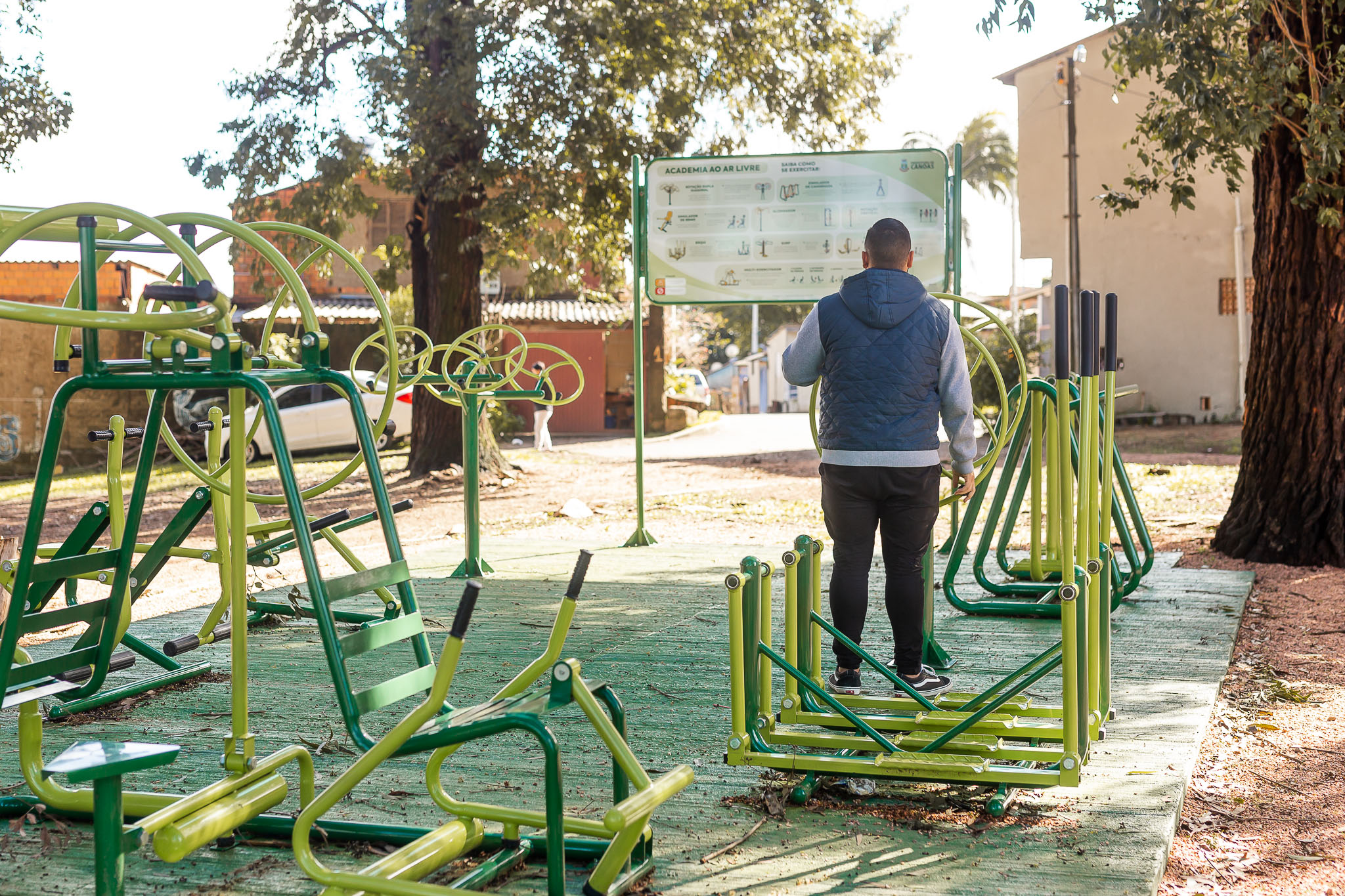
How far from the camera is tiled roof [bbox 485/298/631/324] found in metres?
26.2

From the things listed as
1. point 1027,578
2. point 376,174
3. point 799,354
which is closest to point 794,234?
point 1027,578

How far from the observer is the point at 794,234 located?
27.5 feet

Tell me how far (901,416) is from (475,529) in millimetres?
3978

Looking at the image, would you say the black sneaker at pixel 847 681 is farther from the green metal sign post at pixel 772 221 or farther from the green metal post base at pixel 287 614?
the green metal sign post at pixel 772 221

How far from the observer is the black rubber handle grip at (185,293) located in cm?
283

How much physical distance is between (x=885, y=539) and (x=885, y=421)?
40cm

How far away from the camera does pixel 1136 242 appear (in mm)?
22391

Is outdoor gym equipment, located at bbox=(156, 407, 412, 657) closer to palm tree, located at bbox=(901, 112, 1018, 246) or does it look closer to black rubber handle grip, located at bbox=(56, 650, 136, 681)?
black rubber handle grip, located at bbox=(56, 650, 136, 681)

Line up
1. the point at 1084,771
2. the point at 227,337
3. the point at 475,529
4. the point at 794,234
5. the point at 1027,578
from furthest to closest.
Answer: the point at 794,234 → the point at 475,529 → the point at 1027,578 → the point at 1084,771 → the point at 227,337

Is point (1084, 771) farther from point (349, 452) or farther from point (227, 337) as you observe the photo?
point (349, 452)

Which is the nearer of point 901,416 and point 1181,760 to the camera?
point 1181,760

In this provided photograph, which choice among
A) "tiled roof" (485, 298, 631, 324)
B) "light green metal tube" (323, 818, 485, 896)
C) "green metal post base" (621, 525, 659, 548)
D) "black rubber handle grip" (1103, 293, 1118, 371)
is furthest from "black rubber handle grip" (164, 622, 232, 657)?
"tiled roof" (485, 298, 631, 324)

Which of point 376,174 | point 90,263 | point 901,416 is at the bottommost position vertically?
point 901,416

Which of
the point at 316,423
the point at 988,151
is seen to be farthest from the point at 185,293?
the point at 988,151
